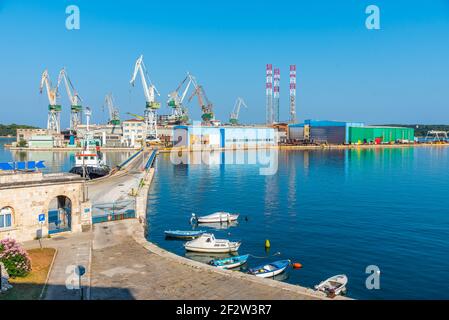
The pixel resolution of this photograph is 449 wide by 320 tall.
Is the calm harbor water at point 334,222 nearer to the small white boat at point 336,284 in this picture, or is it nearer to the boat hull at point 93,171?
the small white boat at point 336,284

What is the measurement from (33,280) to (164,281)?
7214 mm

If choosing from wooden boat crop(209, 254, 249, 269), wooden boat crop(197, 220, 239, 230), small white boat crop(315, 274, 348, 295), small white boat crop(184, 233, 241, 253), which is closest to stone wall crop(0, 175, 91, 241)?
small white boat crop(184, 233, 241, 253)

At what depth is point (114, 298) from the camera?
62.8 feet

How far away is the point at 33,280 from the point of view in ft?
68.5

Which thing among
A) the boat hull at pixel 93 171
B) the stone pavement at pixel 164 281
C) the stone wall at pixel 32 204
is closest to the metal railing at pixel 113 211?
the stone wall at pixel 32 204

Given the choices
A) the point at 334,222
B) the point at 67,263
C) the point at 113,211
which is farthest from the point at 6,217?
the point at 334,222

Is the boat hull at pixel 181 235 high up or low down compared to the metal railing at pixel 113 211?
down

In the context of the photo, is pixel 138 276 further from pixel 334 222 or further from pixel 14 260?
pixel 334 222

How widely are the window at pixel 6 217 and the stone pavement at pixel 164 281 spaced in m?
6.50

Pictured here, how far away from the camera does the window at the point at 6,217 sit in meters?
26.7

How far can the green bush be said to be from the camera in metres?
20.9

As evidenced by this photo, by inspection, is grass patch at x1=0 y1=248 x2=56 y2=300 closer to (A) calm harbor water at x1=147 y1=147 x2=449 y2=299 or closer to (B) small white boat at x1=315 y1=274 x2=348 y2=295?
(A) calm harbor water at x1=147 y1=147 x2=449 y2=299
